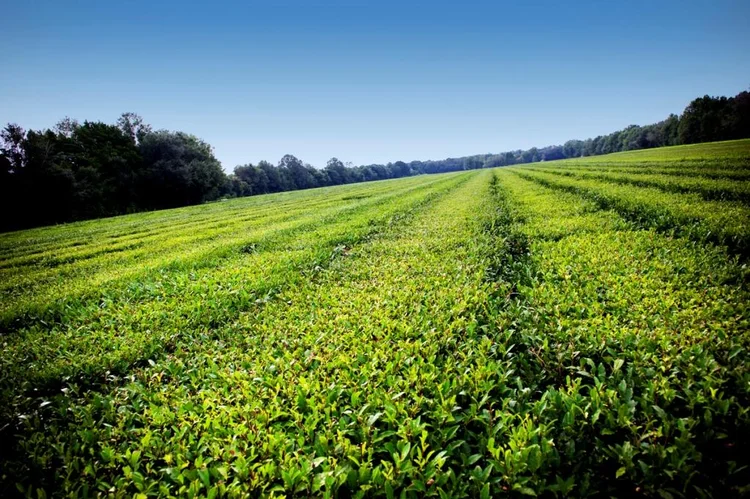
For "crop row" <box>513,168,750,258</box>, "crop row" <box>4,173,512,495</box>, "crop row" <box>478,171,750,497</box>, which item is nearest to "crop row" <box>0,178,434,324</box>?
"crop row" <box>4,173,512,495</box>

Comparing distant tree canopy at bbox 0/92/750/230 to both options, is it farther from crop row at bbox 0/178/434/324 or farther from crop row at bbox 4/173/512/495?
crop row at bbox 4/173/512/495

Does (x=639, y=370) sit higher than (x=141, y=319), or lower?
lower

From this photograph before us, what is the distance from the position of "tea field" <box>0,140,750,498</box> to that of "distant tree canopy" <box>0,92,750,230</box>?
51464 mm

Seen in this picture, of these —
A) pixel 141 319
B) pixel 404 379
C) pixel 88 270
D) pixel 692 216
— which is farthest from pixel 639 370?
pixel 88 270

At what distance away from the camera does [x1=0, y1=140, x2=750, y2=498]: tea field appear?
8.32ft

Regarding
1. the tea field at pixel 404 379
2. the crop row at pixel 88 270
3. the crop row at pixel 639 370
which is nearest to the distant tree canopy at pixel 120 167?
the crop row at pixel 88 270

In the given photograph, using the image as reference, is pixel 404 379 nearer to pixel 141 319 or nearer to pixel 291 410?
pixel 291 410

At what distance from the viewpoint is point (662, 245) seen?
23.5 feet

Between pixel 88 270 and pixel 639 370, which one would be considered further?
pixel 88 270

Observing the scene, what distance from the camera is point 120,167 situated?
58.5 m

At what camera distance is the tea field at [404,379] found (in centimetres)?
254

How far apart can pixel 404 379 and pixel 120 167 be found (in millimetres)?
74408

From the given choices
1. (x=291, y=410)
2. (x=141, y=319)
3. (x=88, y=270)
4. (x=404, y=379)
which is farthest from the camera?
(x=88, y=270)

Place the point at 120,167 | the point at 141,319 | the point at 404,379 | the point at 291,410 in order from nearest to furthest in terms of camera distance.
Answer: the point at 291,410 → the point at 404,379 → the point at 141,319 → the point at 120,167
